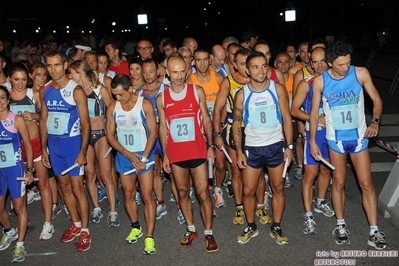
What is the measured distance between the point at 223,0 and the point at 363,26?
33051 millimetres

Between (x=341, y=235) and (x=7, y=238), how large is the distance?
13.4 feet

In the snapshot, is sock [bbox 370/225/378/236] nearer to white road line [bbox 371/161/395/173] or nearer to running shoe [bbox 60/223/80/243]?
white road line [bbox 371/161/395/173]

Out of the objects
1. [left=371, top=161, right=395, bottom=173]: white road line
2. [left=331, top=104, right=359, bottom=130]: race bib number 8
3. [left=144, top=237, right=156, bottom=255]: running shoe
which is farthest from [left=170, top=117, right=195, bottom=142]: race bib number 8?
[left=371, top=161, right=395, bottom=173]: white road line

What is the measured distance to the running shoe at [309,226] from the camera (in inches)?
227

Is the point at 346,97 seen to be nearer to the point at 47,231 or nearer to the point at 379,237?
the point at 379,237

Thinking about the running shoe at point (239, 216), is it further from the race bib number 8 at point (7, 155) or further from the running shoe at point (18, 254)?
the race bib number 8 at point (7, 155)

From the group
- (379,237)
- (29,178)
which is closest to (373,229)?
(379,237)

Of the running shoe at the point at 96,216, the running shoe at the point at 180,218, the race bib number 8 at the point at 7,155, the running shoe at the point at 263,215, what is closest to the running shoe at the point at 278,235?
the running shoe at the point at 263,215

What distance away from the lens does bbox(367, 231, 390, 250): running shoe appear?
16.9ft

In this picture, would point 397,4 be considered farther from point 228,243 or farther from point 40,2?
point 40,2

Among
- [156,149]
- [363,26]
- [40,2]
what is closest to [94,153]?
[156,149]

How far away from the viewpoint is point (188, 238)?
18.6ft

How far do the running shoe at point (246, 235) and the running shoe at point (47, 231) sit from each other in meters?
2.44

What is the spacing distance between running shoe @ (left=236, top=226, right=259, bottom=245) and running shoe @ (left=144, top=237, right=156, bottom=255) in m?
1.01
